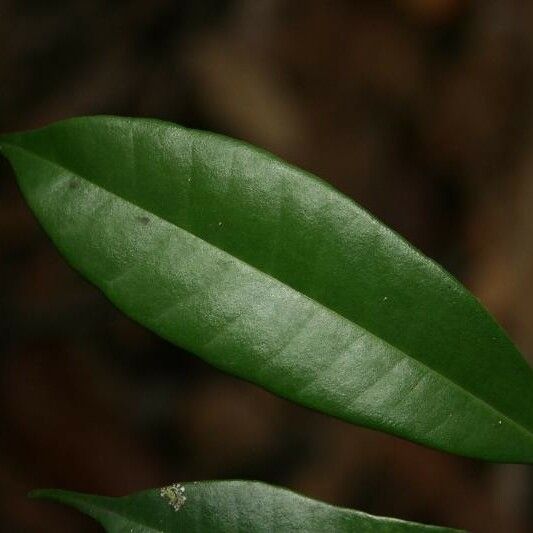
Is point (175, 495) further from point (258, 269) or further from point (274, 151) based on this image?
point (274, 151)

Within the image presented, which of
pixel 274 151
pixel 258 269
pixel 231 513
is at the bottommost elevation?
pixel 231 513

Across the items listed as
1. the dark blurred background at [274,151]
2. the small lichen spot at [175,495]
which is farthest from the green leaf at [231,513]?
the dark blurred background at [274,151]

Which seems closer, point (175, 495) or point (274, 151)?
point (175, 495)

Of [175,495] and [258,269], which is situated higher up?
[258,269]

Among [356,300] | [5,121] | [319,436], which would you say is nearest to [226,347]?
[356,300]

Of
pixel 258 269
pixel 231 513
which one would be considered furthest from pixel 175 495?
pixel 258 269

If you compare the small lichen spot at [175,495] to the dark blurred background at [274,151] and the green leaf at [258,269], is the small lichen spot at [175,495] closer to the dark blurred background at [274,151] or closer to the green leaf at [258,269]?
the green leaf at [258,269]
